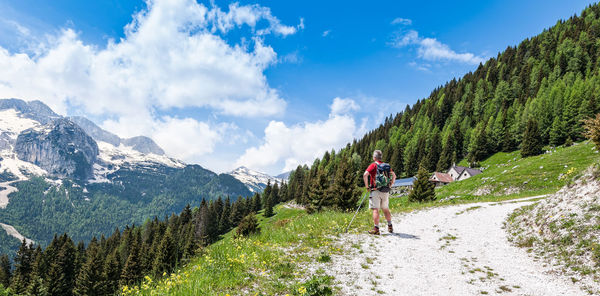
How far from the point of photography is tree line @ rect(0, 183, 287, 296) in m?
42.7

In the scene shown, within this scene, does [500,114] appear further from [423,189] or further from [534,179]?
[423,189]

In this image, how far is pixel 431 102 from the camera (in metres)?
150

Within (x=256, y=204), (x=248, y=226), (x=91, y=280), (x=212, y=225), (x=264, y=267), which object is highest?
(x=264, y=267)

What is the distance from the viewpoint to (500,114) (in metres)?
87.8

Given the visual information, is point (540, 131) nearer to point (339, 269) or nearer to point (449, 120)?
point (449, 120)

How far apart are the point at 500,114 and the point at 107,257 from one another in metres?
123

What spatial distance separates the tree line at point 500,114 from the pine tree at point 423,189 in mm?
2501

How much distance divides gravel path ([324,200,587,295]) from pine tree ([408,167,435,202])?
25394 millimetres

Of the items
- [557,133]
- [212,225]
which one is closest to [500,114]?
[557,133]

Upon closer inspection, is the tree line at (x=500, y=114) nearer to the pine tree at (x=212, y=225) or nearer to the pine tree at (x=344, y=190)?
the pine tree at (x=344, y=190)

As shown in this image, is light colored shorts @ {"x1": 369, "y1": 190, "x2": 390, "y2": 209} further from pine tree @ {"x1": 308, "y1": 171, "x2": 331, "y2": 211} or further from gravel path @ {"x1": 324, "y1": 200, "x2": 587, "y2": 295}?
pine tree @ {"x1": 308, "y1": 171, "x2": 331, "y2": 211}

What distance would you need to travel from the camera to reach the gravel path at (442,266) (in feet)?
22.1

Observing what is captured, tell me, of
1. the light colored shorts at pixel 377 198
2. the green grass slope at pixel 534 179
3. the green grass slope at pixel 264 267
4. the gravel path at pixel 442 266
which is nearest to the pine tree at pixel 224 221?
the green grass slope at pixel 534 179

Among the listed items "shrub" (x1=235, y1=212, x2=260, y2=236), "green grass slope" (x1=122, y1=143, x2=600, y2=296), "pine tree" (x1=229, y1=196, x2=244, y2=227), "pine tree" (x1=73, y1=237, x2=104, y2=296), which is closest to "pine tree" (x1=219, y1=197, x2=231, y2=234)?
"pine tree" (x1=229, y1=196, x2=244, y2=227)
